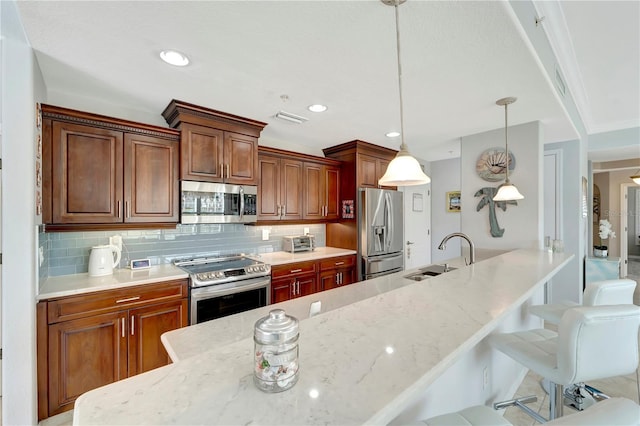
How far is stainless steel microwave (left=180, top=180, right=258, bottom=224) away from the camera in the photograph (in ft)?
8.80

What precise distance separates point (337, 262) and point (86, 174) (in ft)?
8.71

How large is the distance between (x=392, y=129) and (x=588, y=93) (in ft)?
7.31

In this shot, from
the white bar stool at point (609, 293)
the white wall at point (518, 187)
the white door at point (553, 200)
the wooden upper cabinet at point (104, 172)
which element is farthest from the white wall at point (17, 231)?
the white door at point (553, 200)

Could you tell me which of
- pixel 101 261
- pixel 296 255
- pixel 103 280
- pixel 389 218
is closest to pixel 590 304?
pixel 389 218

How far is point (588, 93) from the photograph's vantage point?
125 inches

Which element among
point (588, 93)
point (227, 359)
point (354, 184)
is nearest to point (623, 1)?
point (588, 93)

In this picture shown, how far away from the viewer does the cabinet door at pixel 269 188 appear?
3.26 m

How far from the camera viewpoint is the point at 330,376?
682 mm

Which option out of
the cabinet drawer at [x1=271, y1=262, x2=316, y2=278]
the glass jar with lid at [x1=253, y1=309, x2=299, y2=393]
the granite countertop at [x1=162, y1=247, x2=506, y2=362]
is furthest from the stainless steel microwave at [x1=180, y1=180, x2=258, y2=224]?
the glass jar with lid at [x1=253, y1=309, x2=299, y2=393]

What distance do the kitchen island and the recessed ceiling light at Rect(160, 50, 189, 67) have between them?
5.60 feet

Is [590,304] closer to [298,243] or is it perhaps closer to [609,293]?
[609,293]

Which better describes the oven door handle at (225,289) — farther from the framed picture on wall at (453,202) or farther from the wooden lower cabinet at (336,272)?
the framed picture on wall at (453,202)

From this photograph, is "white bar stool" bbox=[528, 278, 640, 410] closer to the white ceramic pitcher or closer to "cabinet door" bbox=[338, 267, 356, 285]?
"cabinet door" bbox=[338, 267, 356, 285]

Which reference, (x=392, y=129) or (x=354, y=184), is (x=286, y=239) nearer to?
(x=354, y=184)
